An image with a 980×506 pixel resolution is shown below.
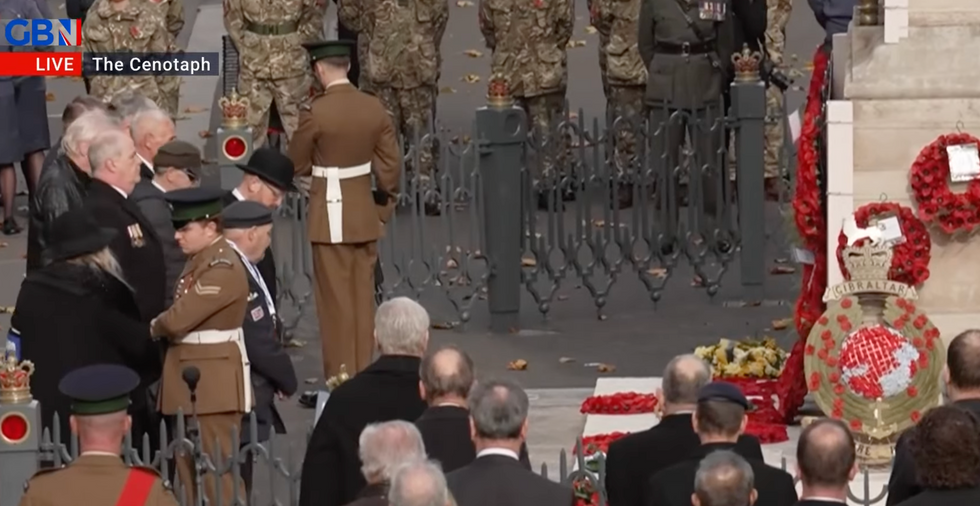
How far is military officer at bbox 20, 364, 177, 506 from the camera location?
28.1 feet

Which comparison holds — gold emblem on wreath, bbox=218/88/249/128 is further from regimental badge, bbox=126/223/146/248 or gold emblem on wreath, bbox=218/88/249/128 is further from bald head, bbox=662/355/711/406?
bald head, bbox=662/355/711/406

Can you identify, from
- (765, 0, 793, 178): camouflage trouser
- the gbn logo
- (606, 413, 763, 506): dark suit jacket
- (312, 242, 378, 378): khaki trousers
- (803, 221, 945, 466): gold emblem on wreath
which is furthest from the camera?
the gbn logo

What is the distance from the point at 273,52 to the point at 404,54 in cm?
106

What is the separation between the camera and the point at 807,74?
979 inches

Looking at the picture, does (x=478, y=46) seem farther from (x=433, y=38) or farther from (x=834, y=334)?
(x=834, y=334)

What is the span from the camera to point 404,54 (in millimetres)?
19359

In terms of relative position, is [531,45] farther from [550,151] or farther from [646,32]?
[550,151]

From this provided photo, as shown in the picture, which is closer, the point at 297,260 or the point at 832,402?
the point at 832,402

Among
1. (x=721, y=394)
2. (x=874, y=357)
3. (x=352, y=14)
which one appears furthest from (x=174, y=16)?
(x=721, y=394)

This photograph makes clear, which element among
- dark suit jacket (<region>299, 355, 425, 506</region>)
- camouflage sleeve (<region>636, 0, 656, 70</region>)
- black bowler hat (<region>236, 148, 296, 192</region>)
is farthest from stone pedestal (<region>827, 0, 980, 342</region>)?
camouflage sleeve (<region>636, 0, 656, 70</region>)

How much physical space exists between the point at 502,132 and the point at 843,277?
3.93 meters

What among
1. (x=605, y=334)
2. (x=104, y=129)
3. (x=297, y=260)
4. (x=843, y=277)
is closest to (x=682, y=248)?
(x=605, y=334)

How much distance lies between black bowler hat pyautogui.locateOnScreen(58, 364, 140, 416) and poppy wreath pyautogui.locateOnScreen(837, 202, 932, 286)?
4414 millimetres

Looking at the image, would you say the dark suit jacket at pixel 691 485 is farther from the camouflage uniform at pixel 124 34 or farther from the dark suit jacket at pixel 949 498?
the camouflage uniform at pixel 124 34
